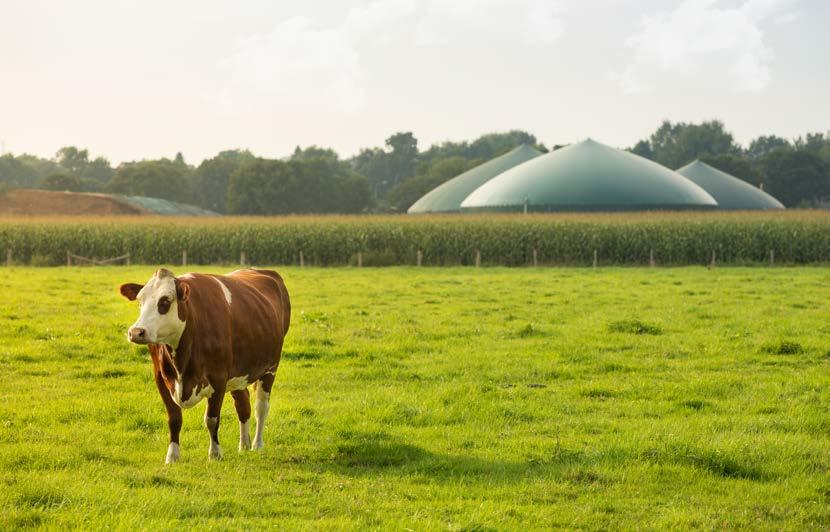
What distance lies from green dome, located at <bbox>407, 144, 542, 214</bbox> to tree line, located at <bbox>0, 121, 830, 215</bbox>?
13.8 metres

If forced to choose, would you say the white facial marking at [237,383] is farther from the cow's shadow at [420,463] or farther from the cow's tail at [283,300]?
the cow's tail at [283,300]

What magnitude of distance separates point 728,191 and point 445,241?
61.9 m

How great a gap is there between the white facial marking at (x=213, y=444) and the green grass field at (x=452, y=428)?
22 cm

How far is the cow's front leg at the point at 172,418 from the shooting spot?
8.78 meters

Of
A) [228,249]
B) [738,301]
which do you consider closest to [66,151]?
[228,249]

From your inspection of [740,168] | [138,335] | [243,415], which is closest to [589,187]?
[740,168]

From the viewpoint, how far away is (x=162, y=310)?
26.9 ft

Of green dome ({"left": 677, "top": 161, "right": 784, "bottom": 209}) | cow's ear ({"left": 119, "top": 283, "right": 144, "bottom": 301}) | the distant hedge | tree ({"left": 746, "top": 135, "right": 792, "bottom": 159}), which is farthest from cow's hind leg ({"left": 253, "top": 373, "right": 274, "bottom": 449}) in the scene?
tree ({"left": 746, "top": 135, "right": 792, "bottom": 159})

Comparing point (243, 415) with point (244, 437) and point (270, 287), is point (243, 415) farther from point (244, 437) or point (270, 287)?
point (270, 287)

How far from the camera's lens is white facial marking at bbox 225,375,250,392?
914 cm

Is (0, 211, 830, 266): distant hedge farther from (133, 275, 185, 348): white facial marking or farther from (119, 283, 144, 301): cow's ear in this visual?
(133, 275, 185, 348): white facial marking

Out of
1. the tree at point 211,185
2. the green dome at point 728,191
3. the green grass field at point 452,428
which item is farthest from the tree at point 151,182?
the green grass field at point 452,428

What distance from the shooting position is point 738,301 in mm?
24469

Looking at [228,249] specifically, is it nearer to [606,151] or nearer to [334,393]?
[334,393]
